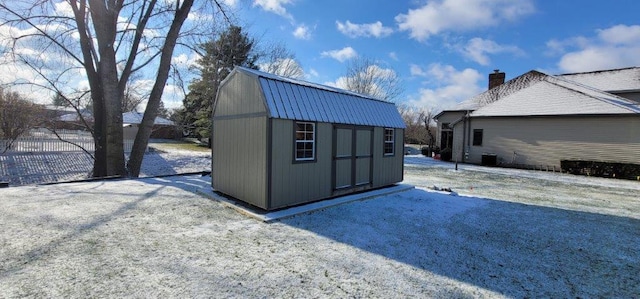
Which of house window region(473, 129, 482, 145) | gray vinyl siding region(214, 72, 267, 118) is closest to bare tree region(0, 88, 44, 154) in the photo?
gray vinyl siding region(214, 72, 267, 118)

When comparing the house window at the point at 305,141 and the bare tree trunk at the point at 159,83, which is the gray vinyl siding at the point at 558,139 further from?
the bare tree trunk at the point at 159,83

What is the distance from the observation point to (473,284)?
3137 mm

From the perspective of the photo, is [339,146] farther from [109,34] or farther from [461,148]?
[461,148]

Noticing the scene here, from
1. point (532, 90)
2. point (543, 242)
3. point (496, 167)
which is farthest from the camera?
point (532, 90)

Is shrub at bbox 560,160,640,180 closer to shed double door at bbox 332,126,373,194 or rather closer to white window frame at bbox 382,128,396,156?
white window frame at bbox 382,128,396,156

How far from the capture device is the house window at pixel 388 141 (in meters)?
8.41

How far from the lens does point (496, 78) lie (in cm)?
2241

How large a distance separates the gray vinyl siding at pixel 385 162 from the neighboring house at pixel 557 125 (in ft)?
25.8

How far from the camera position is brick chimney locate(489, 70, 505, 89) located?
22.2m

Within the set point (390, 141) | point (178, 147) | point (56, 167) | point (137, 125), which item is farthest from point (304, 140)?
point (137, 125)

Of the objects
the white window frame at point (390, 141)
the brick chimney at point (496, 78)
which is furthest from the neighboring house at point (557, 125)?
the white window frame at point (390, 141)

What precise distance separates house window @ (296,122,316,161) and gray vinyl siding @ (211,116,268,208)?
31.3 inches

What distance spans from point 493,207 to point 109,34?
504 inches

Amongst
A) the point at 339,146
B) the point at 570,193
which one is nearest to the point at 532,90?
the point at 570,193
